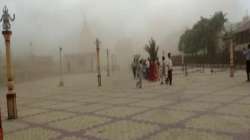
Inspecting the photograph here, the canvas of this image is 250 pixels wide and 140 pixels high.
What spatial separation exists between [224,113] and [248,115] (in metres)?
0.62

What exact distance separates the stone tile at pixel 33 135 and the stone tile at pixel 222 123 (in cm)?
308

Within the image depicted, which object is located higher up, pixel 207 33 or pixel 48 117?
pixel 207 33

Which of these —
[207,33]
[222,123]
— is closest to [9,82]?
[222,123]

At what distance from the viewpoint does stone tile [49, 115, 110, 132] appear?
7474 mm

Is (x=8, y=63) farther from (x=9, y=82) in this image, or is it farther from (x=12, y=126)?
(x=12, y=126)

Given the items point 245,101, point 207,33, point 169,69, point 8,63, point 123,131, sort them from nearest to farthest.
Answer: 1. point 123,131
2. point 8,63
3. point 245,101
4. point 169,69
5. point 207,33

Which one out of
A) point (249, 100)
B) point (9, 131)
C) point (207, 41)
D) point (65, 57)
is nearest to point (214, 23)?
point (207, 41)

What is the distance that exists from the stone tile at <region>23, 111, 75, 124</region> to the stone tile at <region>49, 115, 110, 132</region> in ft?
1.85

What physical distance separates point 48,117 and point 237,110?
213 inches

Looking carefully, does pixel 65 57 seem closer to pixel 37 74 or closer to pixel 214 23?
pixel 37 74

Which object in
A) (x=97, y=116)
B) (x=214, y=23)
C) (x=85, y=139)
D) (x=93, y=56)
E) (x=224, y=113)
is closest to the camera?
(x=85, y=139)

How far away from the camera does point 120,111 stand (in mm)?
9477

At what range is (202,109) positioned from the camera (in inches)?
356

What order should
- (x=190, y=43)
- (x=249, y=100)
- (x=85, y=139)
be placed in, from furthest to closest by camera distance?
1. (x=190, y=43)
2. (x=249, y=100)
3. (x=85, y=139)
